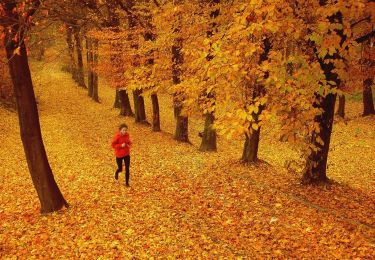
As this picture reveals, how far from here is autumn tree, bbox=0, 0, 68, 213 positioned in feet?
26.7

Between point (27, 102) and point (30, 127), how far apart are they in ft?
2.21

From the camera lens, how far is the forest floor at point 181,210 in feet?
26.1

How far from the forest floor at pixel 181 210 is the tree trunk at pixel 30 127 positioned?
613 mm

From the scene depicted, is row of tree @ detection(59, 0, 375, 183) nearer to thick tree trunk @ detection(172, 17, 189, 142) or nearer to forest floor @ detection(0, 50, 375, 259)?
forest floor @ detection(0, 50, 375, 259)

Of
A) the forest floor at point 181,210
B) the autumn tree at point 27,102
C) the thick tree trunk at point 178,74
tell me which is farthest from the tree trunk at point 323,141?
the thick tree trunk at point 178,74

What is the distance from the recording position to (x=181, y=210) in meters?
10.1

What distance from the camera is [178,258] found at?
757 cm

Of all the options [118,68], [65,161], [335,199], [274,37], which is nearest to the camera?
[335,199]

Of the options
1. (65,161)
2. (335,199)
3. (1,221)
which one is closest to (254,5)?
(335,199)

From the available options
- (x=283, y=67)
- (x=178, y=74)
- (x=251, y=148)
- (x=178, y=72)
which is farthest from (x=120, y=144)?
(x=178, y=72)

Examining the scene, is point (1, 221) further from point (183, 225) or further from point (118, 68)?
point (118, 68)

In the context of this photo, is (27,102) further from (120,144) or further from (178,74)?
(178,74)

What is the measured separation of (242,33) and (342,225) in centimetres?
533

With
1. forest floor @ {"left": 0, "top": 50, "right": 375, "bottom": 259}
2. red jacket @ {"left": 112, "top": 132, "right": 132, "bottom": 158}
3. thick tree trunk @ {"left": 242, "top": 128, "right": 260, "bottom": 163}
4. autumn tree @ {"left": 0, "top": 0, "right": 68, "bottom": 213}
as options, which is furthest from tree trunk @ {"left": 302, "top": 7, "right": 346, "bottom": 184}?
autumn tree @ {"left": 0, "top": 0, "right": 68, "bottom": 213}
